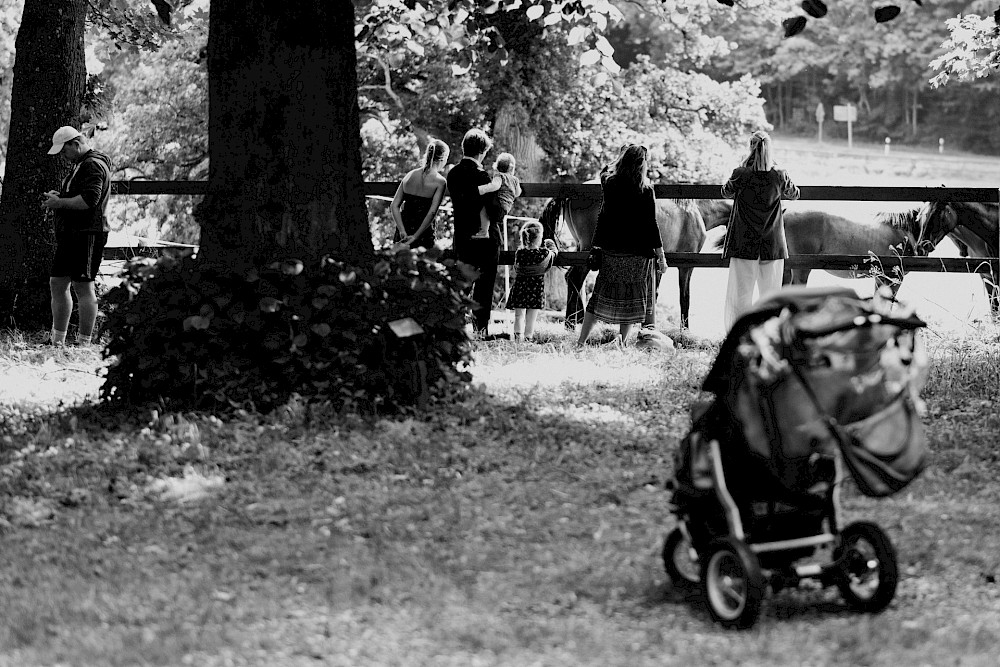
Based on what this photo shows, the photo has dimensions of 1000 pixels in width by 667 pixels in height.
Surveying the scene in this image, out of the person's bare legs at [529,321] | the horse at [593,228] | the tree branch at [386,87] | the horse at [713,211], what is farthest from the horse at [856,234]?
the tree branch at [386,87]

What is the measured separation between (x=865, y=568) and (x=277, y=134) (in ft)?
16.0

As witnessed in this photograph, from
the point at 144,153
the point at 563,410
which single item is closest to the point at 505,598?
the point at 563,410

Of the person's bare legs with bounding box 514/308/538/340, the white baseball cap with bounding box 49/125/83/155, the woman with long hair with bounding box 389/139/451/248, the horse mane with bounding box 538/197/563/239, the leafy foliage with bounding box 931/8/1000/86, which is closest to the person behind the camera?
the white baseball cap with bounding box 49/125/83/155

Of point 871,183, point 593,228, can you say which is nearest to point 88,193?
point 593,228

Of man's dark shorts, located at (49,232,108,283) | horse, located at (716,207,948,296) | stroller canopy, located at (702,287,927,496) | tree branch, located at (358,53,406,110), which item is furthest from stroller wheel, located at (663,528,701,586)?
tree branch, located at (358,53,406,110)

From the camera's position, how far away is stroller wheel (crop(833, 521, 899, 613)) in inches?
186

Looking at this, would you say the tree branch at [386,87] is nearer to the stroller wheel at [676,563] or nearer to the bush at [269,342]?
the bush at [269,342]

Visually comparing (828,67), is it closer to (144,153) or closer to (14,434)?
(144,153)

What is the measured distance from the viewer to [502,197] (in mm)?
11469

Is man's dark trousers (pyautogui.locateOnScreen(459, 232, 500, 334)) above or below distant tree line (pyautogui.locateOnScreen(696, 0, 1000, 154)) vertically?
below

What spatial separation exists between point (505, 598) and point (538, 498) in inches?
57.2

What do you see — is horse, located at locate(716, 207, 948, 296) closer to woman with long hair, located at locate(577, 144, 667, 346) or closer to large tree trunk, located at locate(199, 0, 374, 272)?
woman with long hair, located at locate(577, 144, 667, 346)

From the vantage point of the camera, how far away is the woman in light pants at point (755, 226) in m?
11.0

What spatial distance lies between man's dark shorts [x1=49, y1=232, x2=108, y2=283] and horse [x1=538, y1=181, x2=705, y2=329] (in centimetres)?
418
